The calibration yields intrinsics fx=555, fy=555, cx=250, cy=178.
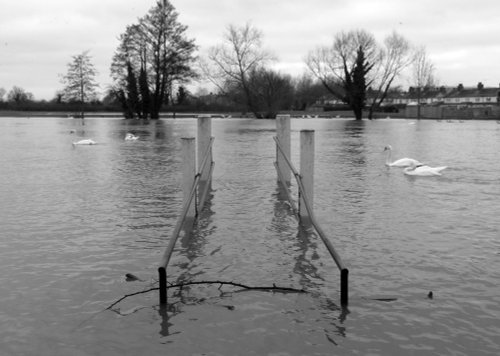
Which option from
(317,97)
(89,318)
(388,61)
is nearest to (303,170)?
(89,318)

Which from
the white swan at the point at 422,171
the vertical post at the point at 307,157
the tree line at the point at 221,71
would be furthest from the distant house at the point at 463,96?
the vertical post at the point at 307,157

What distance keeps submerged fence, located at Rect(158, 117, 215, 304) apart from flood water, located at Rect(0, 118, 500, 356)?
0.79 feet

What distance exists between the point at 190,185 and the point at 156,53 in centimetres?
5571

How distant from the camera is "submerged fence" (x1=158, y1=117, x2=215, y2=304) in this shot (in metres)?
4.76

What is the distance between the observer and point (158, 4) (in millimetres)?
60969

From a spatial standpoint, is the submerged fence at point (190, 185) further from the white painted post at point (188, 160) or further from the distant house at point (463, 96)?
the distant house at point (463, 96)

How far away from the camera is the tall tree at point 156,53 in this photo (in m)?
60.2

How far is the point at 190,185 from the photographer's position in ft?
27.0

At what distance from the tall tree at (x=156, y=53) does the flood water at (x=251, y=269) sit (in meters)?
50.5

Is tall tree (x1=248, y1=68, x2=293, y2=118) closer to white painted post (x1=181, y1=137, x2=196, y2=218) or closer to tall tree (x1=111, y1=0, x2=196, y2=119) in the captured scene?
tall tree (x1=111, y1=0, x2=196, y2=119)

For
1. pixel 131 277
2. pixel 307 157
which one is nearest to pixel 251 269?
pixel 131 277

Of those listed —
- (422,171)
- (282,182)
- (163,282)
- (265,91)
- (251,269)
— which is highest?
(265,91)

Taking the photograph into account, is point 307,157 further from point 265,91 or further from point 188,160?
point 265,91

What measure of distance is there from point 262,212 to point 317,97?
4782 inches
